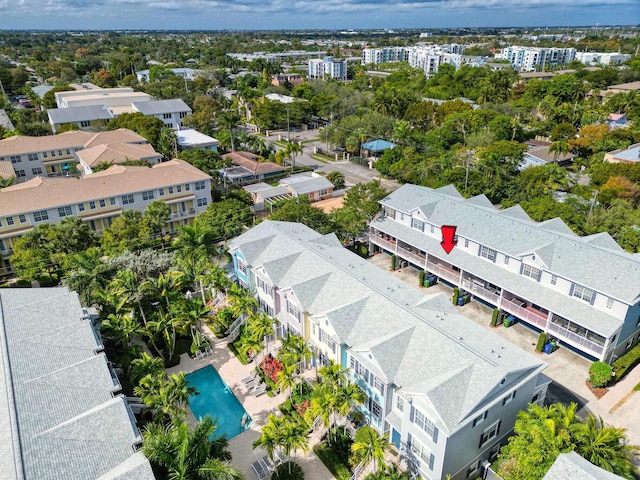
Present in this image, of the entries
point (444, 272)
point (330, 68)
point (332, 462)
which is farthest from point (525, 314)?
point (330, 68)

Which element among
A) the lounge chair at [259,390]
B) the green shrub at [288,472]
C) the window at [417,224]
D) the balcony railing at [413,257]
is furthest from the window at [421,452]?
the window at [417,224]

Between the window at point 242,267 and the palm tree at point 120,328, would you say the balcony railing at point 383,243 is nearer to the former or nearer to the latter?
the window at point 242,267

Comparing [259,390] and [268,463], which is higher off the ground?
[268,463]

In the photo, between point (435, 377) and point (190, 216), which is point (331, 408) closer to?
point (435, 377)

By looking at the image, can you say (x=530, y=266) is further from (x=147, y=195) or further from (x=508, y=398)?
(x=147, y=195)

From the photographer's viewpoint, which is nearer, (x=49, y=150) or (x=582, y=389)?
(x=582, y=389)
